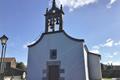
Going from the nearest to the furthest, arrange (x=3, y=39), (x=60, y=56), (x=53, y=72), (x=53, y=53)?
(x=3, y=39) < (x=60, y=56) < (x=53, y=72) < (x=53, y=53)

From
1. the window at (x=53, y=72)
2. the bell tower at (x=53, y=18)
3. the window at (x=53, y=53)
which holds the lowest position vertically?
the window at (x=53, y=72)

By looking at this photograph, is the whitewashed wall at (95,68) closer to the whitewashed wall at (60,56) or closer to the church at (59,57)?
the church at (59,57)

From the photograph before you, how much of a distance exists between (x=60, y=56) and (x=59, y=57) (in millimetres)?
148

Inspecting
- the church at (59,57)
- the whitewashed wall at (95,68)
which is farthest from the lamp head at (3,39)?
the whitewashed wall at (95,68)

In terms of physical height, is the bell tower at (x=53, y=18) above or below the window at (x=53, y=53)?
above

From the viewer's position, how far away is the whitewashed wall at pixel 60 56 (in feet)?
67.0

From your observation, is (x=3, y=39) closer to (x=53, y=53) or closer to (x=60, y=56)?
(x=60, y=56)

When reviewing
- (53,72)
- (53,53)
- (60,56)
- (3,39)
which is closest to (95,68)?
(60,56)

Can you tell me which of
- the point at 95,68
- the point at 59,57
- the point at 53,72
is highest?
the point at 59,57

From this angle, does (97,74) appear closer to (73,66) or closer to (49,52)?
(73,66)

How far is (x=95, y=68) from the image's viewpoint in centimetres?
2178

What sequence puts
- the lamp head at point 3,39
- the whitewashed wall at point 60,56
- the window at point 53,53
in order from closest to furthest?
the lamp head at point 3,39 → the whitewashed wall at point 60,56 → the window at point 53,53

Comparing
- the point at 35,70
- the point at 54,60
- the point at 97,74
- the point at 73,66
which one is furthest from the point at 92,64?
the point at 35,70

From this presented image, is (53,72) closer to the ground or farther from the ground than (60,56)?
closer to the ground
